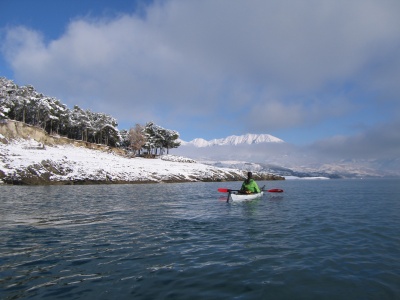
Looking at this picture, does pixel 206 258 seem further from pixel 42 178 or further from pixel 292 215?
pixel 42 178

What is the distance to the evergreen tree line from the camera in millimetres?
89075

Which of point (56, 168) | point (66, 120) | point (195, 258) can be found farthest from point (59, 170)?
point (66, 120)

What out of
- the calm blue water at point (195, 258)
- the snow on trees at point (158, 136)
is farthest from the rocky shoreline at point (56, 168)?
the snow on trees at point (158, 136)

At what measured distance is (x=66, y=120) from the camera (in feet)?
371

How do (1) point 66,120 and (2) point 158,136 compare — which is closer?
(1) point 66,120

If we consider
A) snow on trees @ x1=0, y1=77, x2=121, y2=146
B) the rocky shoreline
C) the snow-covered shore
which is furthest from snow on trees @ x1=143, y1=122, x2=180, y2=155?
the snow-covered shore

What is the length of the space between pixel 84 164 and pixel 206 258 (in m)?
64.1

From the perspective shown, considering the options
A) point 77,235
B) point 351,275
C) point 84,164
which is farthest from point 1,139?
point 351,275

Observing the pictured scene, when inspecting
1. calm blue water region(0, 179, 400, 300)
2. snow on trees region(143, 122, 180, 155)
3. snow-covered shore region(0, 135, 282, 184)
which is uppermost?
snow on trees region(143, 122, 180, 155)

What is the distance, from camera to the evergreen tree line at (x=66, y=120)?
292 feet

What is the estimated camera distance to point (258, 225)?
17.8m

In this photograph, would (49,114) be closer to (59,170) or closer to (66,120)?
(66,120)

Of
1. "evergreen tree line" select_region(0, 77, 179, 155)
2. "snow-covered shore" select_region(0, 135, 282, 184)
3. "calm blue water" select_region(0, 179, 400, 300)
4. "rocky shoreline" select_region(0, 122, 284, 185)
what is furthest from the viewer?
"evergreen tree line" select_region(0, 77, 179, 155)

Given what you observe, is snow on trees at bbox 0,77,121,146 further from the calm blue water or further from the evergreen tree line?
the calm blue water
